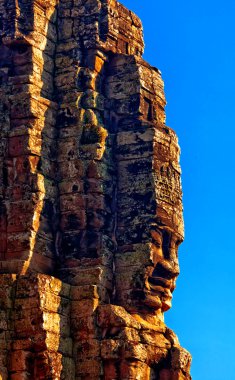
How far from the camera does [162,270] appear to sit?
44.2 meters

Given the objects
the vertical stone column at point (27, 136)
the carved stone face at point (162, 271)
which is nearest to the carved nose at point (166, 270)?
the carved stone face at point (162, 271)

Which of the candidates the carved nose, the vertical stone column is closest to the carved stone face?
the carved nose

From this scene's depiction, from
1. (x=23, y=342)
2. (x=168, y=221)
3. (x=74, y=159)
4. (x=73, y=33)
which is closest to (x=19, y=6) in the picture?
(x=73, y=33)

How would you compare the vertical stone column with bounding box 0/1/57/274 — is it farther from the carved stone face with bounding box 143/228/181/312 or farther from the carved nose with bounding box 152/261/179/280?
the carved nose with bounding box 152/261/179/280

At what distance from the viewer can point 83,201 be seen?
44.1 meters

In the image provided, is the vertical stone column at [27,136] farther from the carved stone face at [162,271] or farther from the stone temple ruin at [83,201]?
the carved stone face at [162,271]

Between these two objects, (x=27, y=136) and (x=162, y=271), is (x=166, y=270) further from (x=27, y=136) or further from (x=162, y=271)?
(x=27, y=136)

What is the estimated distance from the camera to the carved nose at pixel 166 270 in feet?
145

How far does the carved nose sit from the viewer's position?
44.1m

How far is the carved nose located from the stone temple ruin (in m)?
0.05

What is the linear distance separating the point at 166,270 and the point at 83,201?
3284 mm

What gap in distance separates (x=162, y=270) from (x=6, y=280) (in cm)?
518

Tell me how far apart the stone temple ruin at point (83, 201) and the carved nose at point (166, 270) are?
5 cm

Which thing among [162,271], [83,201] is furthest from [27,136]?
[162,271]
